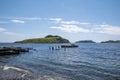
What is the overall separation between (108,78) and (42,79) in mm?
10504

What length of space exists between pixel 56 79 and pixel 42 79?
203 cm

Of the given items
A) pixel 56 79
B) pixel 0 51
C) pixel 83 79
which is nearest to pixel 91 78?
pixel 83 79

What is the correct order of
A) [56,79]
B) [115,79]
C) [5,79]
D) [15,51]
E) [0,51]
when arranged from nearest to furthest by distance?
1. [5,79]
2. [56,79]
3. [115,79]
4. [0,51]
5. [15,51]

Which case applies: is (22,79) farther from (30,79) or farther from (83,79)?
(83,79)

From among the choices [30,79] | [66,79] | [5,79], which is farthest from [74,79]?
[5,79]

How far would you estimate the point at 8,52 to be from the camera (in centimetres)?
7412

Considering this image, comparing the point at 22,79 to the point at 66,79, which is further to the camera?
the point at 66,79

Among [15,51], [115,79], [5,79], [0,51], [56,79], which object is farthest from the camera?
[15,51]

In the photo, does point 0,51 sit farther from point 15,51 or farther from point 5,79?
point 5,79

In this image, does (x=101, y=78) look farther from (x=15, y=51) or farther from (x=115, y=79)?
(x=15, y=51)

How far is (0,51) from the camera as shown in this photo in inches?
2808

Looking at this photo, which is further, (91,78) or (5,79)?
(91,78)

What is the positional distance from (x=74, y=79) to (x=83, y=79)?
145 cm

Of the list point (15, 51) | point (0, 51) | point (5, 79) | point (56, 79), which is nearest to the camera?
point (5, 79)
